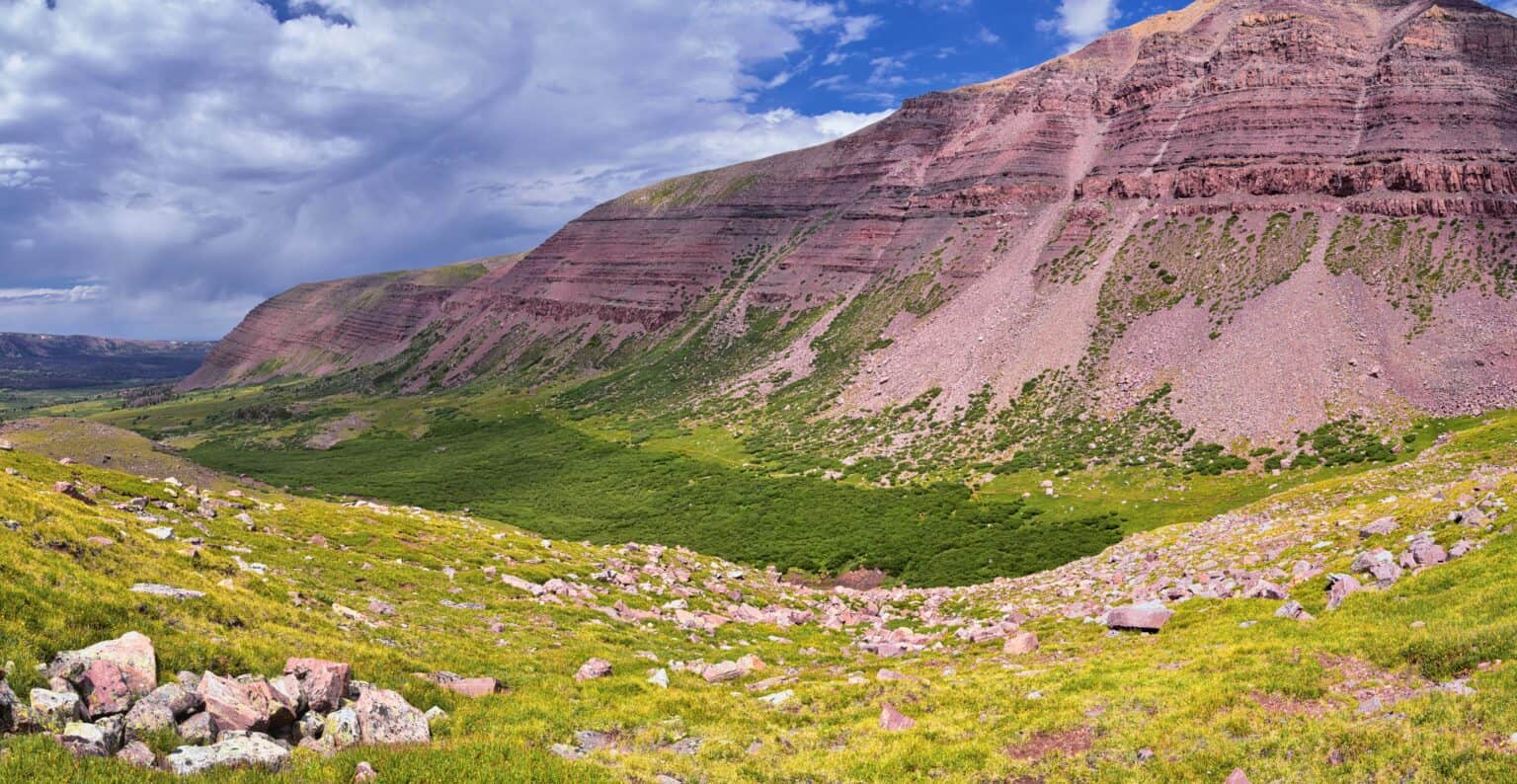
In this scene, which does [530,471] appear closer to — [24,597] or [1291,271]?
[24,597]

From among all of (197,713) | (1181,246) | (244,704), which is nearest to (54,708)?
(197,713)

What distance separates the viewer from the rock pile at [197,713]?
11.0m

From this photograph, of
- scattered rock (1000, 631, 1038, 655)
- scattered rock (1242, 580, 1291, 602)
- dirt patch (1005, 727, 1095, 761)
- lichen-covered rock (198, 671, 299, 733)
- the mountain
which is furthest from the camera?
the mountain

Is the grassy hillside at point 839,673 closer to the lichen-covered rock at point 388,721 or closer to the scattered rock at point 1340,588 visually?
the scattered rock at point 1340,588

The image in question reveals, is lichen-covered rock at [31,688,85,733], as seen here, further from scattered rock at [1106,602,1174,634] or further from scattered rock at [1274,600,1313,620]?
scattered rock at [1274,600,1313,620]

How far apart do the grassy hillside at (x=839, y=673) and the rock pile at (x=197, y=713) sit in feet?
2.12

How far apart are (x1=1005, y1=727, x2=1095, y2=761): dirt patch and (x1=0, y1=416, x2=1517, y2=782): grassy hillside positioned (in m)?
0.08

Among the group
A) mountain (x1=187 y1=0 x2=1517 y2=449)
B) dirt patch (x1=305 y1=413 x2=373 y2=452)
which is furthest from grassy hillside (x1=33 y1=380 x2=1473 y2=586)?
mountain (x1=187 y1=0 x2=1517 y2=449)

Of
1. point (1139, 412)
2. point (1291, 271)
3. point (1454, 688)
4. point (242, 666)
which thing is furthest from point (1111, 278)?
point (242, 666)

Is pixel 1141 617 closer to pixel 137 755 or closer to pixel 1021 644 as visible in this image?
pixel 1021 644

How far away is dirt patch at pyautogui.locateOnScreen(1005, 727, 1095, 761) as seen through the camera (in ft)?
51.5

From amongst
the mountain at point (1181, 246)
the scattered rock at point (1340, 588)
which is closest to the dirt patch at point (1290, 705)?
the scattered rock at point (1340, 588)

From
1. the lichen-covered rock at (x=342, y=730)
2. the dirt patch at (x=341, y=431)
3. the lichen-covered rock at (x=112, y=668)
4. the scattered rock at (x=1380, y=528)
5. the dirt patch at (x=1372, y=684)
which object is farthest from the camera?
the dirt patch at (x=341, y=431)

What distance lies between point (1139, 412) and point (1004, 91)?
3792 inches
